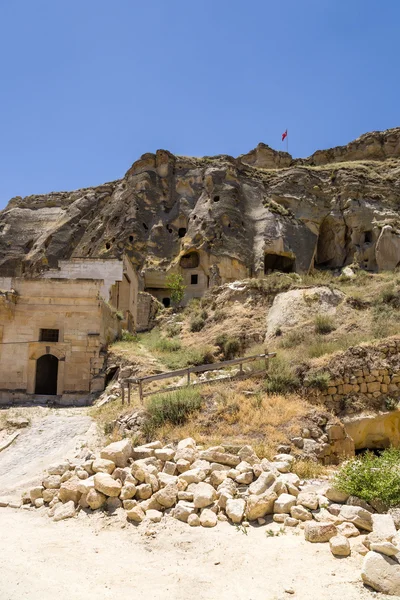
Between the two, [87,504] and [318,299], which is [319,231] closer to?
[318,299]

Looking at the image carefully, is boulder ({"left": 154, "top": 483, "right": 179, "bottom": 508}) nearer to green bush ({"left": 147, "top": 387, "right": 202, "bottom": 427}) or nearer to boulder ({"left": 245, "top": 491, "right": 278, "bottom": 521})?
boulder ({"left": 245, "top": 491, "right": 278, "bottom": 521})

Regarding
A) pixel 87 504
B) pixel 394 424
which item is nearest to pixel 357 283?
pixel 394 424

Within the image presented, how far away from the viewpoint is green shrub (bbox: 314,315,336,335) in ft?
49.1

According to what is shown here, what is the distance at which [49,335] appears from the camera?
17.2m

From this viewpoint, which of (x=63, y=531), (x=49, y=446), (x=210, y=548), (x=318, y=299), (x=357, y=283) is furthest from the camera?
(x=357, y=283)

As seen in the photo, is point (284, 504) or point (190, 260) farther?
point (190, 260)

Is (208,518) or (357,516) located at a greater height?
(357,516)

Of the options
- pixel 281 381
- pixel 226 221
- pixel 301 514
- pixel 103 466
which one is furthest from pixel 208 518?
pixel 226 221

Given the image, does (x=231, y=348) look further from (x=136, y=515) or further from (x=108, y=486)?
(x=136, y=515)

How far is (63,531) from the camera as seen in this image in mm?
5820

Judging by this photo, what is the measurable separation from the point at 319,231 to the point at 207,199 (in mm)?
10838

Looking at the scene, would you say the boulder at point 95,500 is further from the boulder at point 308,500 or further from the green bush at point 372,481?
the green bush at point 372,481

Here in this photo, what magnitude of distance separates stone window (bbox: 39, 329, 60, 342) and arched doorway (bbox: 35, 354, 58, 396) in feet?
3.80

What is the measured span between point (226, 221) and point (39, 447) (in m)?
29.3
